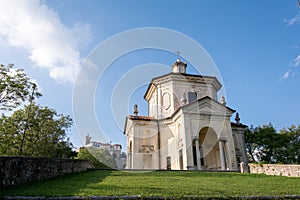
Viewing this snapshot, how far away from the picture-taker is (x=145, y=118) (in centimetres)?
2753

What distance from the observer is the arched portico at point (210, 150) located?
24016 mm

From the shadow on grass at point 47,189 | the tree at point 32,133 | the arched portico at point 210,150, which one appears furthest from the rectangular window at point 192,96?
the shadow on grass at point 47,189

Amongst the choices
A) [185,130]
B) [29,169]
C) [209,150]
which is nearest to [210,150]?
[209,150]

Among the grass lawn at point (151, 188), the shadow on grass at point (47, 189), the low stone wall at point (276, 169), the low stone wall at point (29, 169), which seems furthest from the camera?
the low stone wall at point (276, 169)

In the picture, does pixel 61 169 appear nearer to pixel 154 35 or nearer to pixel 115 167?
pixel 115 167

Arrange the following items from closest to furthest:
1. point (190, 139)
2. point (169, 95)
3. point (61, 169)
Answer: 1. point (61, 169)
2. point (190, 139)
3. point (169, 95)

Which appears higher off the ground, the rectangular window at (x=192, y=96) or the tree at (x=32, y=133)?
the rectangular window at (x=192, y=96)

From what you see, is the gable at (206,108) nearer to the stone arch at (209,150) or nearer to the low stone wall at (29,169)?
the stone arch at (209,150)

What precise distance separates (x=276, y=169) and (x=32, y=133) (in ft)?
76.7

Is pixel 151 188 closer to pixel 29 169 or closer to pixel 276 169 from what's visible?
pixel 29 169

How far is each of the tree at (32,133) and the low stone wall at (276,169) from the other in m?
20.9

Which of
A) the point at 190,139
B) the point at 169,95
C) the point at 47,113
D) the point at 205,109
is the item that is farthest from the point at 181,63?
the point at 47,113

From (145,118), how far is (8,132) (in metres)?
14.9

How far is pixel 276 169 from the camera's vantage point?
15.0 metres
